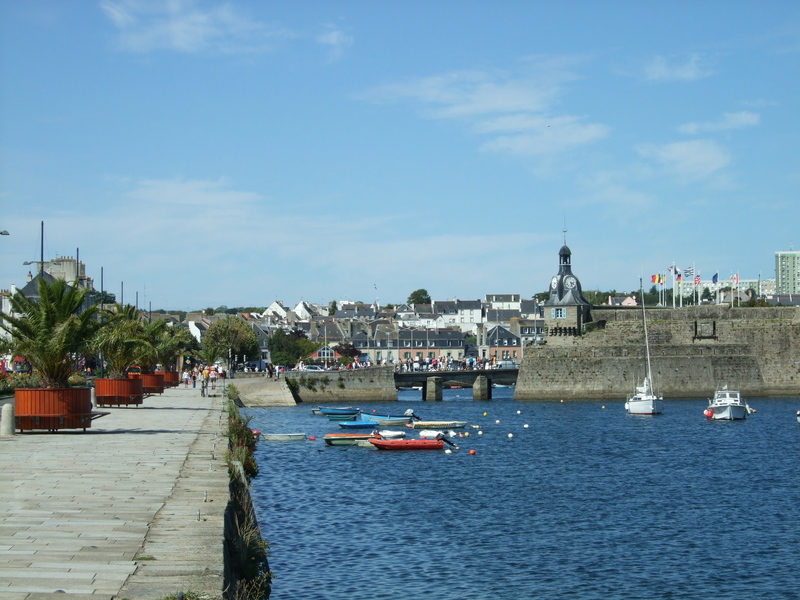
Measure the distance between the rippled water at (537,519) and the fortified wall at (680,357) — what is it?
1211 inches

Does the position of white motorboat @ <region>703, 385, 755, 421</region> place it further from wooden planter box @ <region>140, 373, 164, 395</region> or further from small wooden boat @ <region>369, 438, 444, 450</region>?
wooden planter box @ <region>140, 373, 164, 395</region>

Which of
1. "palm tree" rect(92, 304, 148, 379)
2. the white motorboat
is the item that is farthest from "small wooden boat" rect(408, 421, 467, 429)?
"palm tree" rect(92, 304, 148, 379)

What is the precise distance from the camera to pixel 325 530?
72.1ft

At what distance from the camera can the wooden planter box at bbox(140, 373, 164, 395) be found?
163 ft

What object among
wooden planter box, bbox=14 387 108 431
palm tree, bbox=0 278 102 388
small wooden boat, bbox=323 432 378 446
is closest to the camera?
palm tree, bbox=0 278 102 388

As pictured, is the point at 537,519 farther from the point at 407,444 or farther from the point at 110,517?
the point at 407,444

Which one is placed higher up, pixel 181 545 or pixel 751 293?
pixel 751 293

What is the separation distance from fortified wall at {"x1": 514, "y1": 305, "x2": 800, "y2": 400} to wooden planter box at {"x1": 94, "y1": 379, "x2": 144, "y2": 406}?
145 feet

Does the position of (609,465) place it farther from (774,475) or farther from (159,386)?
(159,386)

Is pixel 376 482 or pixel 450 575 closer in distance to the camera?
pixel 450 575

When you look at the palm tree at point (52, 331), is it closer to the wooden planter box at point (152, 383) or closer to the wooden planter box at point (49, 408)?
the wooden planter box at point (49, 408)

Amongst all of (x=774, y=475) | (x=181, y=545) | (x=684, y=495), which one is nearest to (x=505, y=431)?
(x=774, y=475)

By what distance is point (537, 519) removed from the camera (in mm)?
24656

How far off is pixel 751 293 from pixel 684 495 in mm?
92905
